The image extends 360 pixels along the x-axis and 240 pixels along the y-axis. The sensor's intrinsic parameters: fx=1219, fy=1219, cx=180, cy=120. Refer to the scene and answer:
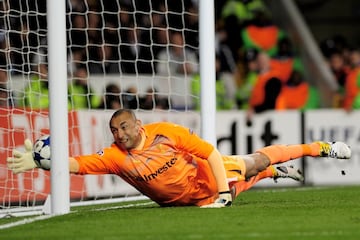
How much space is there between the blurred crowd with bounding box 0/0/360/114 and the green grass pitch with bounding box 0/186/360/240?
2620mm

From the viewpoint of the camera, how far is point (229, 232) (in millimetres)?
8336

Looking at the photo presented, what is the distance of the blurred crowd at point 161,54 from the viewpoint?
1245cm

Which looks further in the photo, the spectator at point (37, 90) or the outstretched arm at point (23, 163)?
the spectator at point (37, 90)

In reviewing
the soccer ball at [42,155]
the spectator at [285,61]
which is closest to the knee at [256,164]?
the soccer ball at [42,155]

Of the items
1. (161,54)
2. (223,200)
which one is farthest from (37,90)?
(223,200)

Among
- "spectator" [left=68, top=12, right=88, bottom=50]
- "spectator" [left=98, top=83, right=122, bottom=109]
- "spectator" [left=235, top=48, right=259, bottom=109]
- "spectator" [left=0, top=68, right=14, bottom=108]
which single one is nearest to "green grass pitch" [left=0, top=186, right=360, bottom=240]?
"spectator" [left=0, top=68, right=14, bottom=108]

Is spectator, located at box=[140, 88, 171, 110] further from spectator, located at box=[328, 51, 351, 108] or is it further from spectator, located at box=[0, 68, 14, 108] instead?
spectator, located at box=[328, 51, 351, 108]

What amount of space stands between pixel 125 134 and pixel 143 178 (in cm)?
45

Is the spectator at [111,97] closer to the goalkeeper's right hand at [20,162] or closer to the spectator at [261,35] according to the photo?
the goalkeeper's right hand at [20,162]

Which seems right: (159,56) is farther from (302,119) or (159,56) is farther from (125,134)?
(125,134)

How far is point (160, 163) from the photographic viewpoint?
1023 centimetres

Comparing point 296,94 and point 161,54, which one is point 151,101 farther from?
point 296,94

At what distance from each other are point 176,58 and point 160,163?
218 inches

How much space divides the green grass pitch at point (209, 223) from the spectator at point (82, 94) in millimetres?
4125
